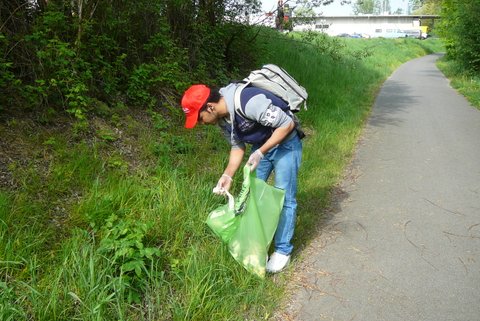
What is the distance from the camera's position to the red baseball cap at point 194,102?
2.88 meters

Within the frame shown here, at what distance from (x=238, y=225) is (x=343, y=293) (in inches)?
36.0

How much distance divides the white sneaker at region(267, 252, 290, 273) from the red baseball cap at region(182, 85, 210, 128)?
1272mm

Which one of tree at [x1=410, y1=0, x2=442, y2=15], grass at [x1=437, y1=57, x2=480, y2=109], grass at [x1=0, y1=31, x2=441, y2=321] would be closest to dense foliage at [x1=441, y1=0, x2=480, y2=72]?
grass at [x1=437, y1=57, x2=480, y2=109]

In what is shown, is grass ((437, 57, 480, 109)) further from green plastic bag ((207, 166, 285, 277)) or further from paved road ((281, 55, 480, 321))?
green plastic bag ((207, 166, 285, 277))

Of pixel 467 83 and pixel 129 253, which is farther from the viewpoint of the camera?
Result: pixel 467 83

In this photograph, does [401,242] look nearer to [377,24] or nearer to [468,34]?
[468,34]

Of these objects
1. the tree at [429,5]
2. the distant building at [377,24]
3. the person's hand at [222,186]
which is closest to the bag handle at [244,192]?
the person's hand at [222,186]

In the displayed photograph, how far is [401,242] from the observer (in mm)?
3775

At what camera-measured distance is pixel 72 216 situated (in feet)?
11.2

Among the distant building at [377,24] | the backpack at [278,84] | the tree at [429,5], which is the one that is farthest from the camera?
the distant building at [377,24]

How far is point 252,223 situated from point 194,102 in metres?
0.97

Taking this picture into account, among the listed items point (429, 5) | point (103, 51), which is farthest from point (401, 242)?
point (429, 5)

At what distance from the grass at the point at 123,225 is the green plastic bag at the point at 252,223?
11 cm

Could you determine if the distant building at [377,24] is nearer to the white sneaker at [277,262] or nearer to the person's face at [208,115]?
the white sneaker at [277,262]
